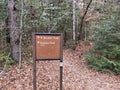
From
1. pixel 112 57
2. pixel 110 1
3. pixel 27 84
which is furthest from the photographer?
pixel 110 1

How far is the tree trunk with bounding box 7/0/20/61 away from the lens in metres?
7.58

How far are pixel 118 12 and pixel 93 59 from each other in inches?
110

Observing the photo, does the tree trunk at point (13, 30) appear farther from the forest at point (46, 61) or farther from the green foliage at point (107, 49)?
the green foliage at point (107, 49)

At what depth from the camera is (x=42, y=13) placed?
1065 cm

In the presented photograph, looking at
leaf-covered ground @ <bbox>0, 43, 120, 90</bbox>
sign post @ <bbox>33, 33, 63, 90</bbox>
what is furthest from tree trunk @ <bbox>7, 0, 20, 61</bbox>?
sign post @ <bbox>33, 33, 63, 90</bbox>

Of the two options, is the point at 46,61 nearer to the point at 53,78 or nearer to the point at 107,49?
the point at 53,78

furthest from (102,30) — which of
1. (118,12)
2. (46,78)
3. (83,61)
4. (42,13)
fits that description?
(46,78)

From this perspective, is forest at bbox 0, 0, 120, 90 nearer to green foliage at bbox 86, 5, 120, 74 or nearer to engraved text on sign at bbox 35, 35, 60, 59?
green foliage at bbox 86, 5, 120, 74

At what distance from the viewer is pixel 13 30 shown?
25.2 feet

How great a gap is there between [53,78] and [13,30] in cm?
270

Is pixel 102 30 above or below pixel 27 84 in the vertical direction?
above

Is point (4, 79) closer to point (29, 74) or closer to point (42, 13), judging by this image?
point (29, 74)

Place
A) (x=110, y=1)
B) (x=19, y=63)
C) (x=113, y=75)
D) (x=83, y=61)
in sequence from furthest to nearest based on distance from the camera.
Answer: (x=110, y=1)
(x=83, y=61)
(x=113, y=75)
(x=19, y=63)

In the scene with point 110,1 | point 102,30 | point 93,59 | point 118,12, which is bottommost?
point 93,59
